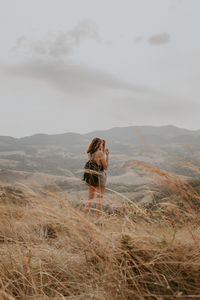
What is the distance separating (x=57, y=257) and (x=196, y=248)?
95cm

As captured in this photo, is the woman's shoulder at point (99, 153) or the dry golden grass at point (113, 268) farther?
the woman's shoulder at point (99, 153)

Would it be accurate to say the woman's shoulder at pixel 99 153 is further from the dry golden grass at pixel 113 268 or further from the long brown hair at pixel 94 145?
the dry golden grass at pixel 113 268

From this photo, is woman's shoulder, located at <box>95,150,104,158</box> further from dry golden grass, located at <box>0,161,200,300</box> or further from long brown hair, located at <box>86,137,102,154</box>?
dry golden grass, located at <box>0,161,200,300</box>

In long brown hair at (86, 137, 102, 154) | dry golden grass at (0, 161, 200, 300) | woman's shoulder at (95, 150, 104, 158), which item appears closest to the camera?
dry golden grass at (0, 161, 200, 300)

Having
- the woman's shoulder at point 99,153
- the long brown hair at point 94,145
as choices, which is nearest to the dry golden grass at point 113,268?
the woman's shoulder at point 99,153

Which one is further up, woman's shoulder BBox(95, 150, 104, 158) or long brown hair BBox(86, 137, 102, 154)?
long brown hair BBox(86, 137, 102, 154)

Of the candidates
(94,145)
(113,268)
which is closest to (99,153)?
(94,145)

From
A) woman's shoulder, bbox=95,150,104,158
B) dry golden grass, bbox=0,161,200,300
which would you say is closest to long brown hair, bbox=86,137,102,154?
woman's shoulder, bbox=95,150,104,158

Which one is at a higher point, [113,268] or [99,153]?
[99,153]

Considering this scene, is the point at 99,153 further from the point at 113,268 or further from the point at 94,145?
the point at 113,268

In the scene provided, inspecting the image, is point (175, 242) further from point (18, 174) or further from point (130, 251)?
point (18, 174)

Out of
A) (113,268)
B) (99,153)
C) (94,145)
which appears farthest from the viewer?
(94,145)

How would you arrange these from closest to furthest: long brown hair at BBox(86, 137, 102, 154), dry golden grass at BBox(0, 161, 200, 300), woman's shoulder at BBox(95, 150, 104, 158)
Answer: dry golden grass at BBox(0, 161, 200, 300)
woman's shoulder at BBox(95, 150, 104, 158)
long brown hair at BBox(86, 137, 102, 154)

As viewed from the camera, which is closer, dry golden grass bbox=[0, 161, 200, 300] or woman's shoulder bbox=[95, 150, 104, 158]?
dry golden grass bbox=[0, 161, 200, 300]
